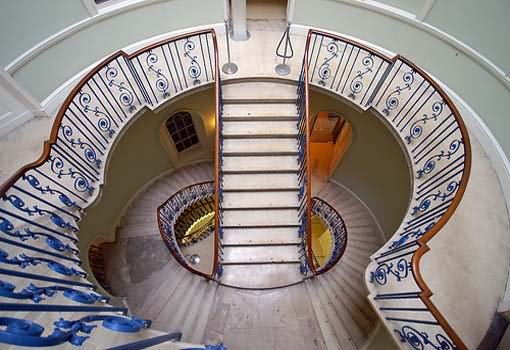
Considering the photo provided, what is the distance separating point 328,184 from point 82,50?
22.6 ft

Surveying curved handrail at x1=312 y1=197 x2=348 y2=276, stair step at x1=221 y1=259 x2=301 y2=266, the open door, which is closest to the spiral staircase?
stair step at x1=221 y1=259 x2=301 y2=266

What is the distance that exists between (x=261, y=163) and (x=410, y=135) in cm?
266

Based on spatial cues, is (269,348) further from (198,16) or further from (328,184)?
(198,16)

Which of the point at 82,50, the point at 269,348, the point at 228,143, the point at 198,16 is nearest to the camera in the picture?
the point at 269,348

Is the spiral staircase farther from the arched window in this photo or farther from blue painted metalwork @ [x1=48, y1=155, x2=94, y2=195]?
the arched window

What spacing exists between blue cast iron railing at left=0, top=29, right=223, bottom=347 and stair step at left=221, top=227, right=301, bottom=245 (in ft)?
7.40

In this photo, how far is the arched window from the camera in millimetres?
6980

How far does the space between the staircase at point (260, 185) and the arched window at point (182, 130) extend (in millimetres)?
2110

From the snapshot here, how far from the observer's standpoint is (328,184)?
806cm

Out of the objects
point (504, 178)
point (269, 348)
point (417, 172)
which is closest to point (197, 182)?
point (269, 348)

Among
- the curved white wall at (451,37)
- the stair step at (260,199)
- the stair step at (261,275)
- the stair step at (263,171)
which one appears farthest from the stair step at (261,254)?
the curved white wall at (451,37)

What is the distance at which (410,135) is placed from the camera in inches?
173

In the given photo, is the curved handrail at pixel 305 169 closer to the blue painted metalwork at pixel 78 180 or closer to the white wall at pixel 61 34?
the white wall at pixel 61 34

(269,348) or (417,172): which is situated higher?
(417,172)
